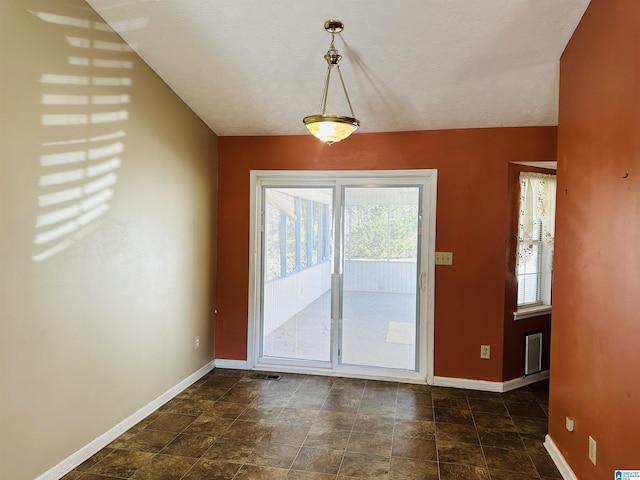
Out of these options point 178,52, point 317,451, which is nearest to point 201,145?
point 178,52

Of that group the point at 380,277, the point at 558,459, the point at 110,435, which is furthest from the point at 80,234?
the point at 558,459

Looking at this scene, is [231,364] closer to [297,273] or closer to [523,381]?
[297,273]

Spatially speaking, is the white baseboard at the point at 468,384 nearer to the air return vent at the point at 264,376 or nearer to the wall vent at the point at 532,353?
the wall vent at the point at 532,353

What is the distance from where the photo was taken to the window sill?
3.91 m

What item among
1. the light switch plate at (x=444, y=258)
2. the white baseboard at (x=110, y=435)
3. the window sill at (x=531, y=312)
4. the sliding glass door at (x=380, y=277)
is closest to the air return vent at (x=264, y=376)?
the white baseboard at (x=110, y=435)

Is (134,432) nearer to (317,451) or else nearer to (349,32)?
(317,451)

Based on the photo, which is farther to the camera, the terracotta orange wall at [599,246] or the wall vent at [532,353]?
the wall vent at [532,353]

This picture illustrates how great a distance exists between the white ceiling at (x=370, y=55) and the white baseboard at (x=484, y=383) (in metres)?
2.26

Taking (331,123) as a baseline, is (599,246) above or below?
below

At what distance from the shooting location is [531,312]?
3996 mm

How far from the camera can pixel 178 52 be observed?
2.98 meters

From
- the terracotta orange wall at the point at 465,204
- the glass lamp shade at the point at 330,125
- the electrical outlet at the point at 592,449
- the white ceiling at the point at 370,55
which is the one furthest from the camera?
the terracotta orange wall at the point at 465,204

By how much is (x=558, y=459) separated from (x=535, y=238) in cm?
205

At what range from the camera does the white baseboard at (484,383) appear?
3.83 meters
